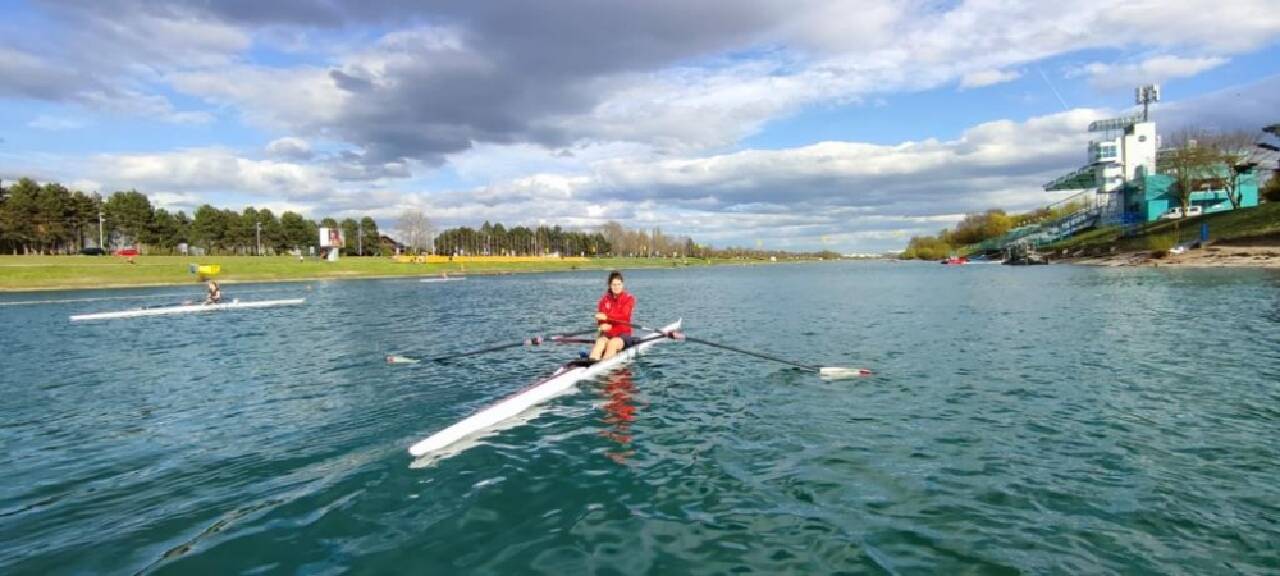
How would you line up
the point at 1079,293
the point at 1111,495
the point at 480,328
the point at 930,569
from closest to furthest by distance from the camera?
the point at 930,569 → the point at 1111,495 → the point at 480,328 → the point at 1079,293

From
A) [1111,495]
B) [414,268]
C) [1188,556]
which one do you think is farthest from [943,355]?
[414,268]

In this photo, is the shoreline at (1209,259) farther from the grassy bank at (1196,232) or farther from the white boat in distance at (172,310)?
the white boat in distance at (172,310)

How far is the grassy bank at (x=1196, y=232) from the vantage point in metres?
71.5

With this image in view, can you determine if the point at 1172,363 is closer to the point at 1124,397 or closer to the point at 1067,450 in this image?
the point at 1124,397

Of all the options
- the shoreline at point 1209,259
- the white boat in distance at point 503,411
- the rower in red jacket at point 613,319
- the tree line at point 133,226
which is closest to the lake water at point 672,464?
the white boat in distance at point 503,411

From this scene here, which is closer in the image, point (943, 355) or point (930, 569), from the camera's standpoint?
point (930, 569)

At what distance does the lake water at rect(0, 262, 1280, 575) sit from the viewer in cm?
717

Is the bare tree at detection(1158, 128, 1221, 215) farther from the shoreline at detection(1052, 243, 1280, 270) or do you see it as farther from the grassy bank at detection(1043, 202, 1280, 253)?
the shoreline at detection(1052, 243, 1280, 270)

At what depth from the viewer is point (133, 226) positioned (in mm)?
128000

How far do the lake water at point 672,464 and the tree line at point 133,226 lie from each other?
115684 mm

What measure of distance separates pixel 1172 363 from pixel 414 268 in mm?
111595

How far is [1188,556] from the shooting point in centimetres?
677

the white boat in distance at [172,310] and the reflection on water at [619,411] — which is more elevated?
the white boat in distance at [172,310]

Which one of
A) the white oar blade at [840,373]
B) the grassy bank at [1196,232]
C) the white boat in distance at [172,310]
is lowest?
the white oar blade at [840,373]
